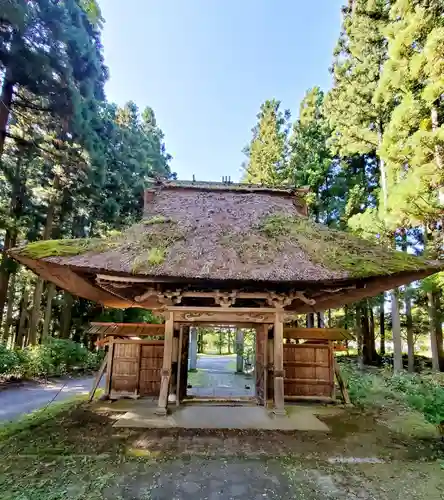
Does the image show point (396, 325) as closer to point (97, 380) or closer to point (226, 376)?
point (226, 376)

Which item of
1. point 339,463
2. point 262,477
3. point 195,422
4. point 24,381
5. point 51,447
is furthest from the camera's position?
point 24,381

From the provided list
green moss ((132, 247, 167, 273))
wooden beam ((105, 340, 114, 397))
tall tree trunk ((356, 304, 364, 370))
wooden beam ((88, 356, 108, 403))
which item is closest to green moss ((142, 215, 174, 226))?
green moss ((132, 247, 167, 273))

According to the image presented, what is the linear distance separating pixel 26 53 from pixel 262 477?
10.5 m

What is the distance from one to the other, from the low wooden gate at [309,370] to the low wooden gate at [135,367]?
3.13m

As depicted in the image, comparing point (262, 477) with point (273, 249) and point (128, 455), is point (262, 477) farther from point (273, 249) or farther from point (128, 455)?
point (273, 249)

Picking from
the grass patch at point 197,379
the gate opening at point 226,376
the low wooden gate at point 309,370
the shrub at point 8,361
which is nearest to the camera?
the low wooden gate at point 309,370

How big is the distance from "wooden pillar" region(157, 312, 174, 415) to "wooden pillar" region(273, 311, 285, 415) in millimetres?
2069

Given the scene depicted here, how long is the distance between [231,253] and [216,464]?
3368 millimetres

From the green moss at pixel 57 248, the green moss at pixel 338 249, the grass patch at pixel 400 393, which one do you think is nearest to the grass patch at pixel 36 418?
the green moss at pixel 57 248

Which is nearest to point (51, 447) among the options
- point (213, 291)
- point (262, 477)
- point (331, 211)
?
point (262, 477)

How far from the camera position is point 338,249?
6.53m

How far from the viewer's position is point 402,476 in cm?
393

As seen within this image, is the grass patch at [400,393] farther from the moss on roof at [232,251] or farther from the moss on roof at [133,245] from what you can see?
the moss on roof at [133,245]

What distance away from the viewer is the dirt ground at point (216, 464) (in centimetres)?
349
